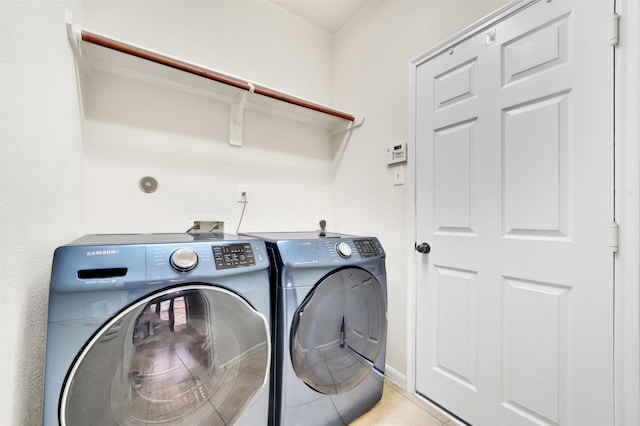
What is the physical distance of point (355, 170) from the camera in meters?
2.13

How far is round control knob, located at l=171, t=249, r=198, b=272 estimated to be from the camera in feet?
2.90

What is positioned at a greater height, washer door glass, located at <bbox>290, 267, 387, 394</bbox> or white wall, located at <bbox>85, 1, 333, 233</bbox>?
white wall, located at <bbox>85, 1, 333, 233</bbox>

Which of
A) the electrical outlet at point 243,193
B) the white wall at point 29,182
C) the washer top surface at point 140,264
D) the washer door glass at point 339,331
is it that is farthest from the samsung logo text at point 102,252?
the electrical outlet at point 243,193

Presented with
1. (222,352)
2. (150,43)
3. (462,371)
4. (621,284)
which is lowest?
(462,371)

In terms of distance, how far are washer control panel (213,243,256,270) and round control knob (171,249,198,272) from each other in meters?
0.08

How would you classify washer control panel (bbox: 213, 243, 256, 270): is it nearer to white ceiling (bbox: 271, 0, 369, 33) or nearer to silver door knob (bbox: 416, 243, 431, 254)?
silver door knob (bbox: 416, 243, 431, 254)

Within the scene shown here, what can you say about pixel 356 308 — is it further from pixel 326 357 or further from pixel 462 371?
pixel 462 371

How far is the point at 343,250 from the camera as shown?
1269mm

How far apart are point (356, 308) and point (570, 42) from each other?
4.68ft

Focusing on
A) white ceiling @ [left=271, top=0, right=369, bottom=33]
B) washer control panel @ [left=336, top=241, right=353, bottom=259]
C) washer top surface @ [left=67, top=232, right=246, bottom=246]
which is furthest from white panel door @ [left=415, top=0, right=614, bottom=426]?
washer top surface @ [left=67, top=232, right=246, bottom=246]

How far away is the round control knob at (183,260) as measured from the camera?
885mm

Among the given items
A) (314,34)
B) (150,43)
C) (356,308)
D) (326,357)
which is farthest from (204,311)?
(314,34)

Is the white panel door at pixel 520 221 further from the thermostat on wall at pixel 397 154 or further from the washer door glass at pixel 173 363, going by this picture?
the washer door glass at pixel 173 363

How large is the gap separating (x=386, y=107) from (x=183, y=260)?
1.61 meters
